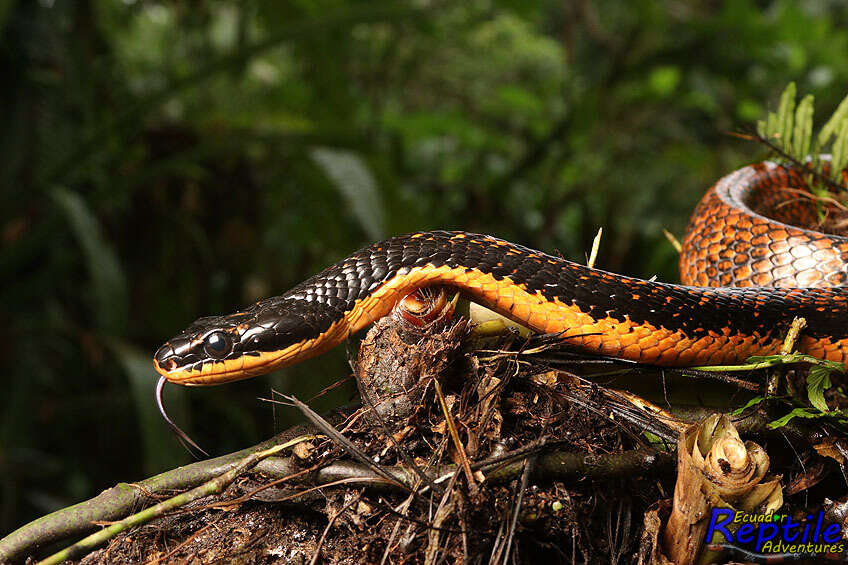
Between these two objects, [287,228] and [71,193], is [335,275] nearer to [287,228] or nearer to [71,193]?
[71,193]

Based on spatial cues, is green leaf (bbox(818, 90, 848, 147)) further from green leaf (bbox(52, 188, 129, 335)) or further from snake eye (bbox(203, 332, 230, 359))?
green leaf (bbox(52, 188, 129, 335))

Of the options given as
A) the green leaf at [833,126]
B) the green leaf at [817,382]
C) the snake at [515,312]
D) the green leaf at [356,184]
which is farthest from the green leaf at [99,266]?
the green leaf at [833,126]

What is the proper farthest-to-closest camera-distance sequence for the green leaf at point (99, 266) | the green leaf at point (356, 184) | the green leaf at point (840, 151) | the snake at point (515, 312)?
the green leaf at point (356, 184) → the green leaf at point (99, 266) → the green leaf at point (840, 151) → the snake at point (515, 312)

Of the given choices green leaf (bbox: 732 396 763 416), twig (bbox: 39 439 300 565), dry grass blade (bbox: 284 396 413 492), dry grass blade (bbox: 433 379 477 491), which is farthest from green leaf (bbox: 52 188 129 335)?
green leaf (bbox: 732 396 763 416)

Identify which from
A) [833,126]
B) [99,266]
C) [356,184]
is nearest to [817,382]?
[833,126]

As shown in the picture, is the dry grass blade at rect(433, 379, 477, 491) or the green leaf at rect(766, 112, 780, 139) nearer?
the dry grass blade at rect(433, 379, 477, 491)

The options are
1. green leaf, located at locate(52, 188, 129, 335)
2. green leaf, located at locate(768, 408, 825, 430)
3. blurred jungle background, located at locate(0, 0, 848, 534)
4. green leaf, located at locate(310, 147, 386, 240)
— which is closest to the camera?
green leaf, located at locate(768, 408, 825, 430)

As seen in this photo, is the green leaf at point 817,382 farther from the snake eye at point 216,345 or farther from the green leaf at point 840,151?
the snake eye at point 216,345
